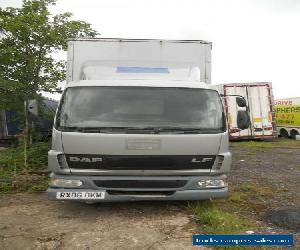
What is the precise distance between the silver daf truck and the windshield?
0.6 inches

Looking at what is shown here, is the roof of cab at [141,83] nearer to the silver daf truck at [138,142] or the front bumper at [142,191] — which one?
the silver daf truck at [138,142]

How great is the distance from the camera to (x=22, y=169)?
10328 millimetres

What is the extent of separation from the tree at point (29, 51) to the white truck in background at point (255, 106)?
914 centimetres

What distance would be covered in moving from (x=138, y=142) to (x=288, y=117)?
20.8 m

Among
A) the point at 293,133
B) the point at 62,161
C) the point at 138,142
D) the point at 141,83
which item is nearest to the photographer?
the point at 138,142

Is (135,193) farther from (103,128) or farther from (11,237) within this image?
(11,237)

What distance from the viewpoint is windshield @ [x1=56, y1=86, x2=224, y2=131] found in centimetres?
650

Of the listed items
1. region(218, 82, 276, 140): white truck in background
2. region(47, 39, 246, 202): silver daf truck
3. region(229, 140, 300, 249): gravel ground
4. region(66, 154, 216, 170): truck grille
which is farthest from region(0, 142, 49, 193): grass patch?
region(218, 82, 276, 140): white truck in background

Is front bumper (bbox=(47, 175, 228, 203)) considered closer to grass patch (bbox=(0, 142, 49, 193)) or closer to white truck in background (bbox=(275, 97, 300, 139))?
grass patch (bbox=(0, 142, 49, 193))

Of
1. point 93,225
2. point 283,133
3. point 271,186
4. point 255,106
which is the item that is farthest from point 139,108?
point 283,133

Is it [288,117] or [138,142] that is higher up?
[288,117]

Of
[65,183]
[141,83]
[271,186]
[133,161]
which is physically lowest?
[271,186]

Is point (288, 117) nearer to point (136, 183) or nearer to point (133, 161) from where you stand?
point (136, 183)

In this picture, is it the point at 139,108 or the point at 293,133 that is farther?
the point at 293,133
